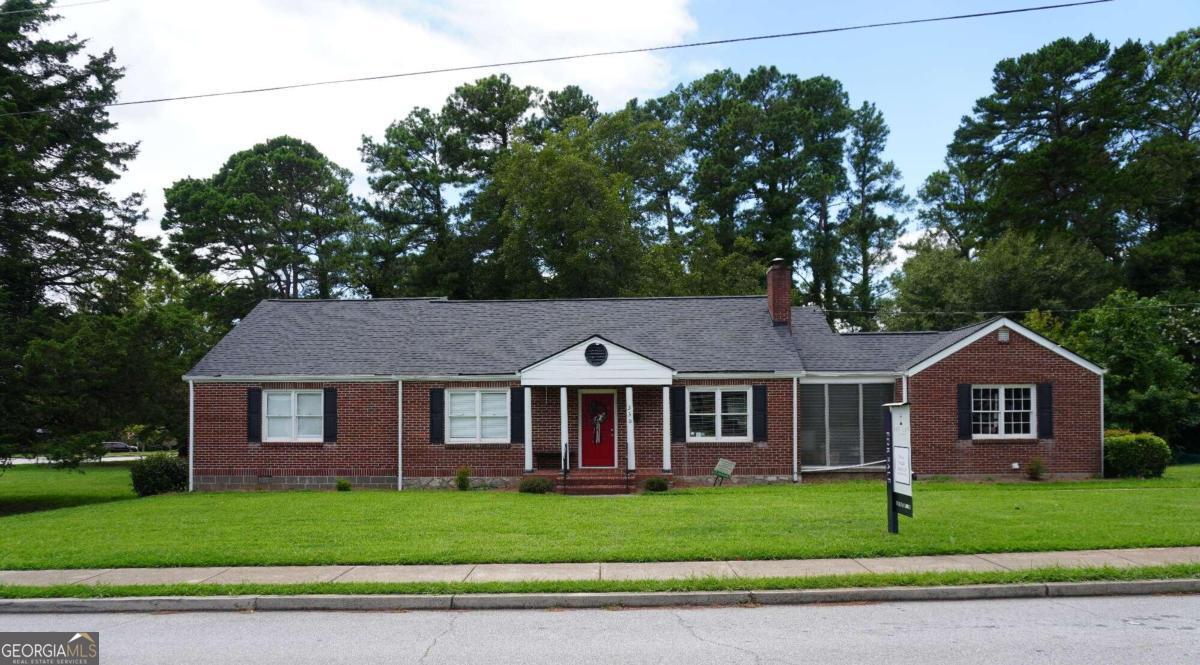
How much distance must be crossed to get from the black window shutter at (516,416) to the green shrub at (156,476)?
9093 mm

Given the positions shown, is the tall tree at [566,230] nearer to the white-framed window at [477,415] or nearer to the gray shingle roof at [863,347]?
the gray shingle roof at [863,347]

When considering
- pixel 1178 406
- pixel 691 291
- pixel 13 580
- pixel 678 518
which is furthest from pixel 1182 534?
pixel 691 291

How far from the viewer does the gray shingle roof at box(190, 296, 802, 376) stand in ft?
74.3

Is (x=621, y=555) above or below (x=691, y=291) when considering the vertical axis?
below

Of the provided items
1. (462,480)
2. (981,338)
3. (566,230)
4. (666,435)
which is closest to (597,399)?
(666,435)

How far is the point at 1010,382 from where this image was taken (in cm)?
2167

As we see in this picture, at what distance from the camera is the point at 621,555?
10.7m

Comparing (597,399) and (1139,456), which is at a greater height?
(597,399)

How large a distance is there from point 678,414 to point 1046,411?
30.7 feet

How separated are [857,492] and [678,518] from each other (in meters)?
6.43

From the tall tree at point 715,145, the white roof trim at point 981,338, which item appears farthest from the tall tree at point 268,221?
the white roof trim at point 981,338

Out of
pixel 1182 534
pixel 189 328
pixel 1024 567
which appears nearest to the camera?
pixel 1024 567

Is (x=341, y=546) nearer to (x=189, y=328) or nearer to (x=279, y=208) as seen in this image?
(x=189, y=328)

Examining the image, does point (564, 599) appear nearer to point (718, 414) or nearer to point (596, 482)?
point (596, 482)
